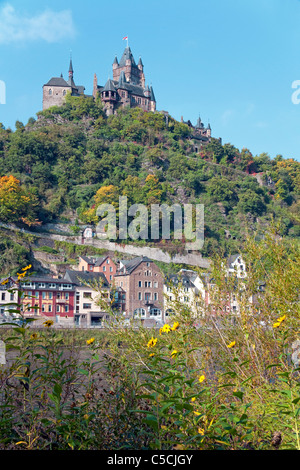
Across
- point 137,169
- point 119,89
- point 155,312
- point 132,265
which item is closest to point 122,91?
point 119,89

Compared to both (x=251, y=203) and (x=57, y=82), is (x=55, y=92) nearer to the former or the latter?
(x=57, y=82)

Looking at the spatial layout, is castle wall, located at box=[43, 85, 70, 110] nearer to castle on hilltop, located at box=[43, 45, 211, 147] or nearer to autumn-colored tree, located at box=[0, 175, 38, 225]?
castle on hilltop, located at box=[43, 45, 211, 147]

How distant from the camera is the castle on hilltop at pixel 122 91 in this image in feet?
283

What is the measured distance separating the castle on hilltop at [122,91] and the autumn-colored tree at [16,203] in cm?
3447

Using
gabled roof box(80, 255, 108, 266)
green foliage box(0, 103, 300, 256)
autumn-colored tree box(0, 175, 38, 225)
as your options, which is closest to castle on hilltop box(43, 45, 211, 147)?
green foliage box(0, 103, 300, 256)

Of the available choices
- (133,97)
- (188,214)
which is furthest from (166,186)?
(133,97)

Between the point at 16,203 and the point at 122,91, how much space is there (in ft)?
143

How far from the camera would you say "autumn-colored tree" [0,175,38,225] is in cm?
5387

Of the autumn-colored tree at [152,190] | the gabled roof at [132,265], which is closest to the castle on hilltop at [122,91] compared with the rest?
the autumn-colored tree at [152,190]

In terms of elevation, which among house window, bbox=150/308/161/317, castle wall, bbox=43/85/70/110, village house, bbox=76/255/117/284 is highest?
castle wall, bbox=43/85/70/110

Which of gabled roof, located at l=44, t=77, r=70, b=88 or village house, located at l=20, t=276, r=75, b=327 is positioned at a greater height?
gabled roof, located at l=44, t=77, r=70, b=88

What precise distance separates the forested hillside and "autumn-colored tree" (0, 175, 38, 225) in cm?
11

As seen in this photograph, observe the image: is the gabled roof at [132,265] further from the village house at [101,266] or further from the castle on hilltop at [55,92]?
the castle on hilltop at [55,92]

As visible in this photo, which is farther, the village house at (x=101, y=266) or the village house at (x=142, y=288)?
the village house at (x=101, y=266)
